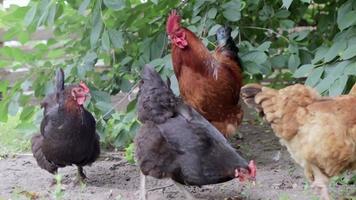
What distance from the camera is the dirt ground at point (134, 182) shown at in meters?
5.37

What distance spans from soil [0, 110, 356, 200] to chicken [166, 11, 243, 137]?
2.34 ft

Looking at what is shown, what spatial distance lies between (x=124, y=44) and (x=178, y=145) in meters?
1.58

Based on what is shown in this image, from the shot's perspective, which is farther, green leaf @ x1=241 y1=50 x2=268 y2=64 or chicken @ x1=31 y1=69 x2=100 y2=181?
green leaf @ x1=241 y1=50 x2=268 y2=64

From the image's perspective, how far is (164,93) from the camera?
5.07 meters

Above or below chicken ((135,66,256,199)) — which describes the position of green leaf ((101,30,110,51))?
above

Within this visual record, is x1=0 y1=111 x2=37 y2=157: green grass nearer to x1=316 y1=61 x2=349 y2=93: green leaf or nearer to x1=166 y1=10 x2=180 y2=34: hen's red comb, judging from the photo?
x1=166 y1=10 x2=180 y2=34: hen's red comb

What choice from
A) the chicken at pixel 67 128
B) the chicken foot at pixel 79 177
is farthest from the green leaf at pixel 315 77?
the chicken foot at pixel 79 177

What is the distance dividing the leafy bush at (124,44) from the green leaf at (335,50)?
0.29 feet

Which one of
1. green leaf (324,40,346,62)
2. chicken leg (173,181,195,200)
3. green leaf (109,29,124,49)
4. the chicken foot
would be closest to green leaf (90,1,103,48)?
green leaf (109,29,124,49)

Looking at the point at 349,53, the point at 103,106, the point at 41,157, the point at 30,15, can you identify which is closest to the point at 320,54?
the point at 349,53

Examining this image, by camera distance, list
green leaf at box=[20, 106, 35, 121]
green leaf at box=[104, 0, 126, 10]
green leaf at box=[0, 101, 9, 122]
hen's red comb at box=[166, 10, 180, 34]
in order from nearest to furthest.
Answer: green leaf at box=[104, 0, 126, 10] < hen's red comb at box=[166, 10, 180, 34] < green leaf at box=[0, 101, 9, 122] < green leaf at box=[20, 106, 35, 121]

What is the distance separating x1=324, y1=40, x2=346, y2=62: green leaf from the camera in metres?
5.23

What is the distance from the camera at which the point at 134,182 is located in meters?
6.02

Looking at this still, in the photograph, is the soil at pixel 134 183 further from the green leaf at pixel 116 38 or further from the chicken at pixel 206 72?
the green leaf at pixel 116 38
